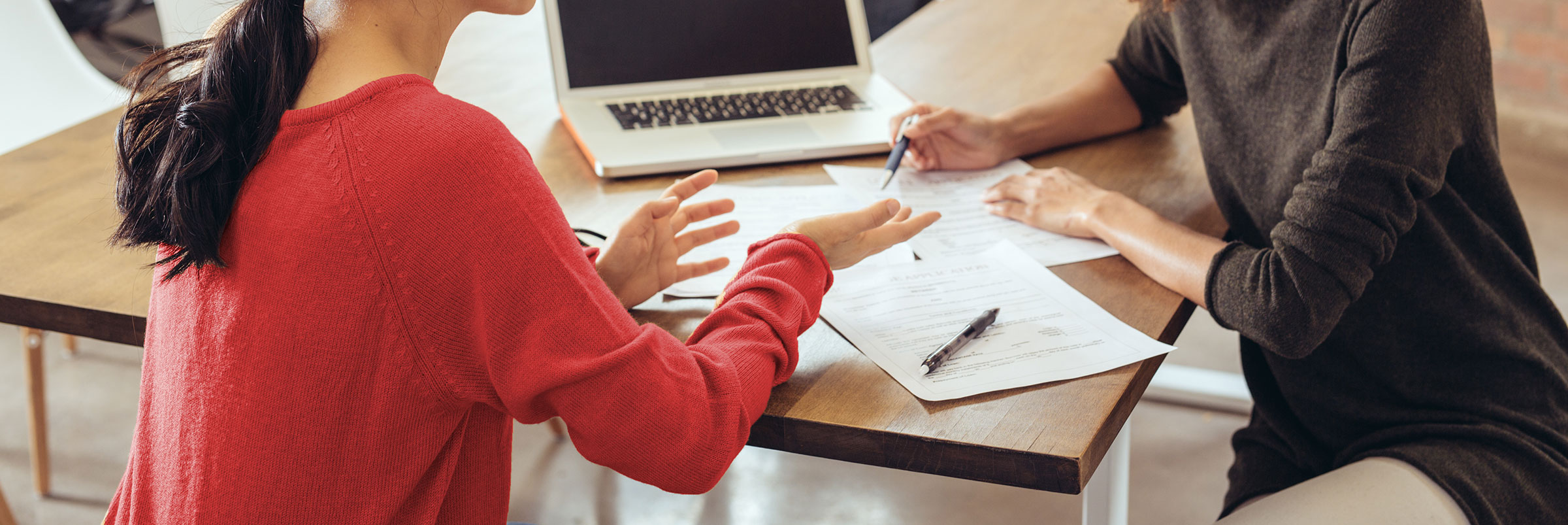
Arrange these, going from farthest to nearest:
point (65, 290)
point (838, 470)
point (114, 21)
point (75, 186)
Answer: point (114, 21), point (838, 470), point (75, 186), point (65, 290)

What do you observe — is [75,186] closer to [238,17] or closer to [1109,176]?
[238,17]

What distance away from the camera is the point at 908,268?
93 centimetres

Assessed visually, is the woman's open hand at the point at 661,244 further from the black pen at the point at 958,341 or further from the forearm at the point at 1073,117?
the forearm at the point at 1073,117

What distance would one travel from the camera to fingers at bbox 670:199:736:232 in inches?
36.3

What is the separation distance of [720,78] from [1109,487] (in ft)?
2.15

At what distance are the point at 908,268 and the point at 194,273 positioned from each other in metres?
0.55

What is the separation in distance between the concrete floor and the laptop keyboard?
750 millimetres

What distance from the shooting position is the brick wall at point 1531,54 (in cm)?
277

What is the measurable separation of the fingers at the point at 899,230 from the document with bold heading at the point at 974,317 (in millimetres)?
43

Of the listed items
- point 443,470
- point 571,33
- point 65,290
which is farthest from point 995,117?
point 65,290

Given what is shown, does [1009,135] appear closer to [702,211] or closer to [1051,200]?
[1051,200]

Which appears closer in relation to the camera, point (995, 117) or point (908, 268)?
point (908, 268)

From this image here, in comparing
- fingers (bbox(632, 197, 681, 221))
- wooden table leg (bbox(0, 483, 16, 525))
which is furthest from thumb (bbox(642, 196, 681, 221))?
wooden table leg (bbox(0, 483, 16, 525))

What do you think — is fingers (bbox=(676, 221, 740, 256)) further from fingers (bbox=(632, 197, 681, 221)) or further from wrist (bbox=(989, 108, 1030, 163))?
wrist (bbox=(989, 108, 1030, 163))
